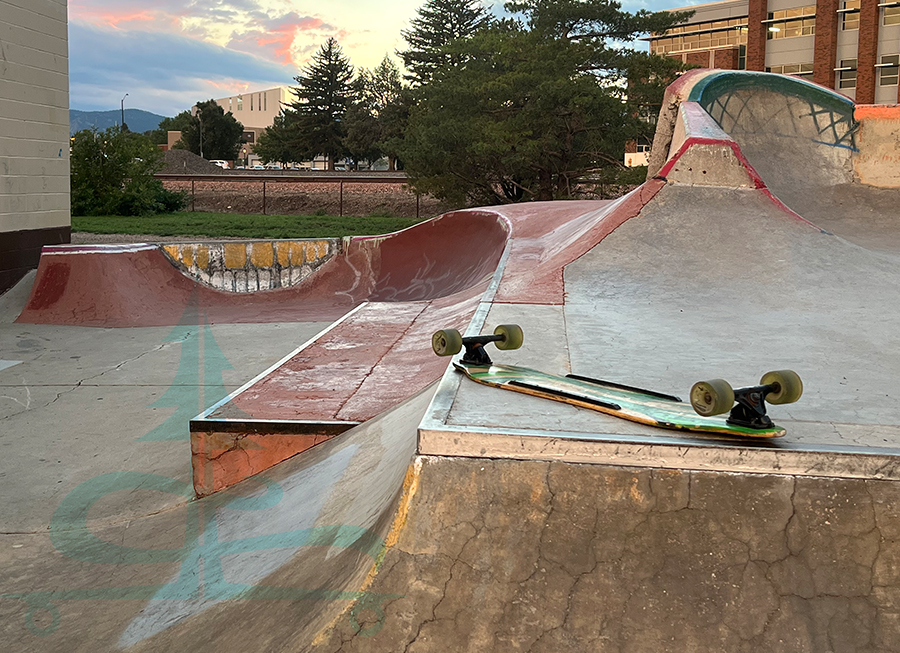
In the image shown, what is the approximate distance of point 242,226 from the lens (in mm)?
20203

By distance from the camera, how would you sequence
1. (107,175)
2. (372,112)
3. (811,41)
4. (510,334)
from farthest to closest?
(372,112), (811,41), (107,175), (510,334)

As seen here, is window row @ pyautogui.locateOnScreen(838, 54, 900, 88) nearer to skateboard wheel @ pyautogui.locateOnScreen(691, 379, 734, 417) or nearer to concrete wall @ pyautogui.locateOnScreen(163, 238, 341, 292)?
concrete wall @ pyautogui.locateOnScreen(163, 238, 341, 292)

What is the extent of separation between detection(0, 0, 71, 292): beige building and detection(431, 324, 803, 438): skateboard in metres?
9.14

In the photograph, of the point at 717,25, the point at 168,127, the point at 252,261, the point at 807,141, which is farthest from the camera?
the point at 168,127

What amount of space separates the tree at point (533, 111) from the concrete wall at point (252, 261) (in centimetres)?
808

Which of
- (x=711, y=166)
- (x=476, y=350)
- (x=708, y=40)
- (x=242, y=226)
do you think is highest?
(x=708, y=40)

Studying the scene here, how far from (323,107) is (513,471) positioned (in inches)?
2242

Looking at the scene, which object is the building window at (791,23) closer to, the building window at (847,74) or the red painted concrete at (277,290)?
the building window at (847,74)

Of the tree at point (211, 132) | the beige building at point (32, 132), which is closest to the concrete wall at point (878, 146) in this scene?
the beige building at point (32, 132)

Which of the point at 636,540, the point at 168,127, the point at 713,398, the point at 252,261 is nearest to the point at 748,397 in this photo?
the point at 713,398

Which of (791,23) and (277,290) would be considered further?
(791,23)

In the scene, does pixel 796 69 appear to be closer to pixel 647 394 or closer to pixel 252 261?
pixel 252 261

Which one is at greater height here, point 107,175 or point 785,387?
point 107,175

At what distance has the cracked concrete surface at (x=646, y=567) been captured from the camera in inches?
89.2
